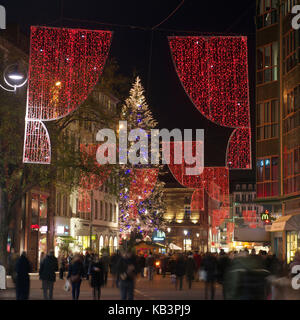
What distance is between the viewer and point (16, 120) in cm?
3819

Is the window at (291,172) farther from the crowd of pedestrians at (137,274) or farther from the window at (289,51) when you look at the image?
the crowd of pedestrians at (137,274)

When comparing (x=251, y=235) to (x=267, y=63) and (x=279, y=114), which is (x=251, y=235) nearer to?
(x=279, y=114)

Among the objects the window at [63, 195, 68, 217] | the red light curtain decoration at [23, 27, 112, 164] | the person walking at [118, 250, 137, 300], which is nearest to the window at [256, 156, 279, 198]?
the red light curtain decoration at [23, 27, 112, 164]

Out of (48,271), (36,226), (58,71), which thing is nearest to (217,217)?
(36,226)

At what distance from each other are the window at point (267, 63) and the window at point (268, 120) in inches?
58.4

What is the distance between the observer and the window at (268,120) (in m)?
44.6

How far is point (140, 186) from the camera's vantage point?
253 ft

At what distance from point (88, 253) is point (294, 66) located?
49.0ft

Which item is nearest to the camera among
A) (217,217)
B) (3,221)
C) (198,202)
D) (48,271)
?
(48,271)

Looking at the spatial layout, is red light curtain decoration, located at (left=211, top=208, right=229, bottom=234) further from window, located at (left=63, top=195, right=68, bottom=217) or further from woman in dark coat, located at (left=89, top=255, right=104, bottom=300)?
woman in dark coat, located at (left=89, top=255, right=104, bottom=300)

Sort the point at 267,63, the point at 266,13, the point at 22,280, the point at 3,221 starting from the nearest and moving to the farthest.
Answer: the point at 22,280, the point at 3,221, the point at 267,63, the point at 266,13

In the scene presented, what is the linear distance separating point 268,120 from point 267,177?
3337 millimetres
